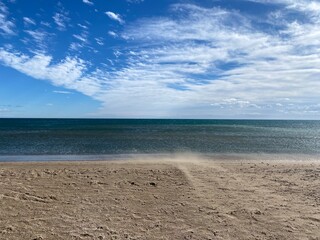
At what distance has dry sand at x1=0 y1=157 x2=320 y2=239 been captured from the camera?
6.61 meters

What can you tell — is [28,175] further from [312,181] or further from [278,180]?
[312,181]

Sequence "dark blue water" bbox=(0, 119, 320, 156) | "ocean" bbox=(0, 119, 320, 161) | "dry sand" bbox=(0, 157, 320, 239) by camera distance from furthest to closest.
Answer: "dark blue water" bbox=(0, 119, 320, 156)
"ocean" bbox=(0, 119, 320, 161)
"dry sand" bbox=(0, 157, 320, 239)

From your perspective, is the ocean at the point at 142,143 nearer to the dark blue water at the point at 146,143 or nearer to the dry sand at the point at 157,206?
the dark blue water at the point at 146,143

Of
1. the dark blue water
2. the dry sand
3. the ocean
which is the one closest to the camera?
the dry sand

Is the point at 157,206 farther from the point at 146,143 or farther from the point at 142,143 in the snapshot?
the point at 146,143

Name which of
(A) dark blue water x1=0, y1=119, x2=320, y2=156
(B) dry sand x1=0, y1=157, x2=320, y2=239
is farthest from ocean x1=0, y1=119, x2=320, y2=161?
(B) dry sand x1=0, y1=157, x2=320, y2=239

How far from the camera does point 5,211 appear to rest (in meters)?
7.65

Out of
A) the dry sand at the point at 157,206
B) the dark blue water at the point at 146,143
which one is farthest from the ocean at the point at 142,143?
the dry sand at the point at 157,206

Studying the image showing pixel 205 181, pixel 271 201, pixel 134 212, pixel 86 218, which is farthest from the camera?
pixel 205 181

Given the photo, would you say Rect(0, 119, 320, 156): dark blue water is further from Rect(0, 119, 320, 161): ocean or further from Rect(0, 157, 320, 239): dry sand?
Rect(0, 157, 320, 239): dry sand

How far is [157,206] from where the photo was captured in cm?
841

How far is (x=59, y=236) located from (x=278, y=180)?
9.61 m

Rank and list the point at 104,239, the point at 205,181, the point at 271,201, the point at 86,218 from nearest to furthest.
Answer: the point at 104,239, the point at 86,218, the point at 271,201, the point at 205,181

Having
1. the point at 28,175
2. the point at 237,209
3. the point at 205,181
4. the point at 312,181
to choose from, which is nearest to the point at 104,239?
the point at 237,209
